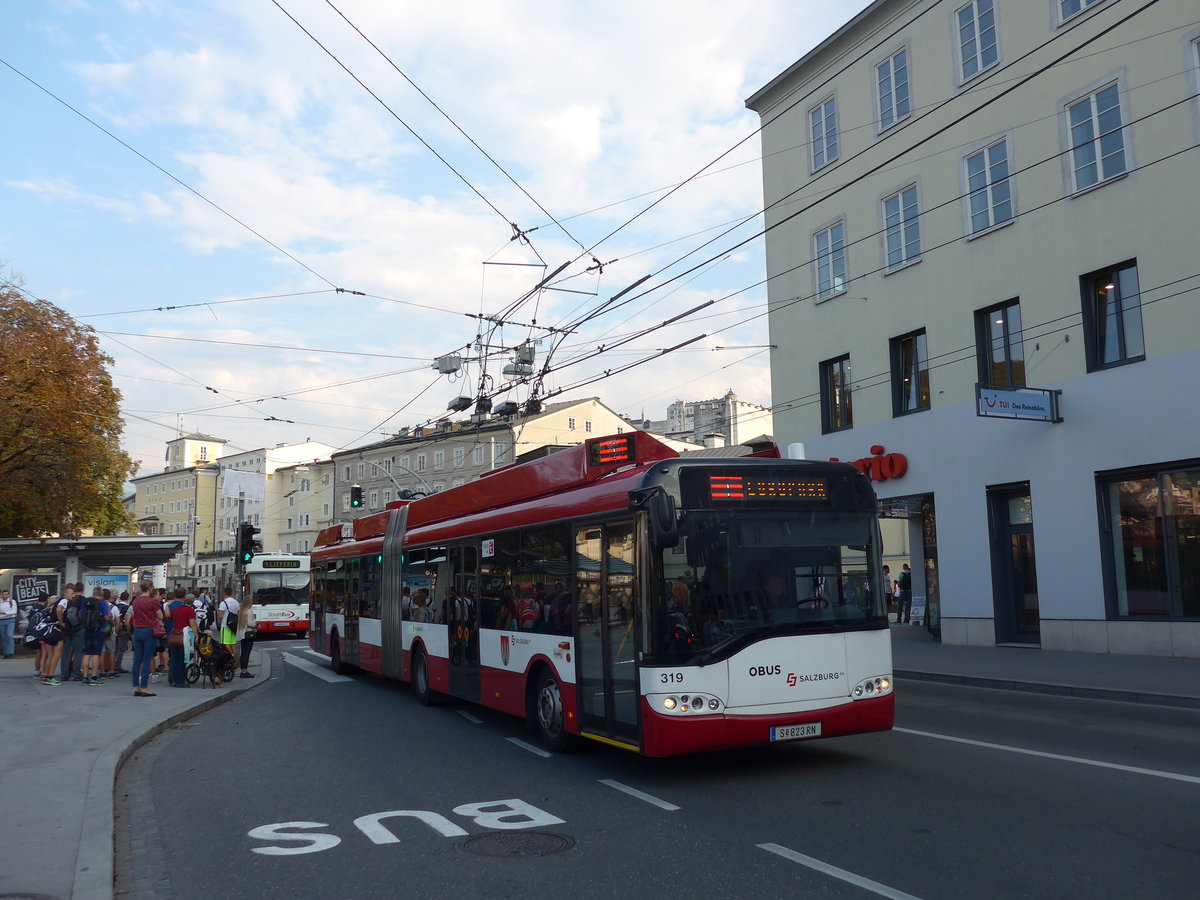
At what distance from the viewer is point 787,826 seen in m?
6.88

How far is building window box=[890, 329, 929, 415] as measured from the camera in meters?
23.5

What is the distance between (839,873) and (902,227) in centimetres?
2050

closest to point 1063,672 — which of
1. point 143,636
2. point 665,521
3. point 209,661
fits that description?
point 665,521

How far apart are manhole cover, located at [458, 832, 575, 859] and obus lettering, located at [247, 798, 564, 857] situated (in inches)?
8.5

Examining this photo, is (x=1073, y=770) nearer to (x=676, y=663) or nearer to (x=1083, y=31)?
(x=676, y=663)

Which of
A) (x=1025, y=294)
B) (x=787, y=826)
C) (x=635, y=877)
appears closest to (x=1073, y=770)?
(x=787, y=826)

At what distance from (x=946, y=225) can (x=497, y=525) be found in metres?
14.8

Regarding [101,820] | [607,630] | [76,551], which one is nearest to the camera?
[101,820]

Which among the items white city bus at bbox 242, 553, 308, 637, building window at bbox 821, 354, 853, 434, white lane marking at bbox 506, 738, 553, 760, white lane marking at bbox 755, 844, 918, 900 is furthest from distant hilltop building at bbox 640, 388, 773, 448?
white lane marking at bbox 755, 844, 918, 900

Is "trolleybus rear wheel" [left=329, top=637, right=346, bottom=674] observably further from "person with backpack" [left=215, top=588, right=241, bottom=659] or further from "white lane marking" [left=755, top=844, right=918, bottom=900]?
"white lane marking" [left=755, top=844, right=918, bottom=900]

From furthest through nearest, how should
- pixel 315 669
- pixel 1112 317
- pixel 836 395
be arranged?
pixel 836 395 → pixel 315 669 → pixel 1112 317

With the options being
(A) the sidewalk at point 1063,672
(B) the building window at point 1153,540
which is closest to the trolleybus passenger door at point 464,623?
(A) the sidewalk at point 1063,672

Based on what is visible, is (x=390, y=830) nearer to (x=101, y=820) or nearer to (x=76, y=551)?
(x=101, y=820)

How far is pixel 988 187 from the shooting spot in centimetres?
2152
